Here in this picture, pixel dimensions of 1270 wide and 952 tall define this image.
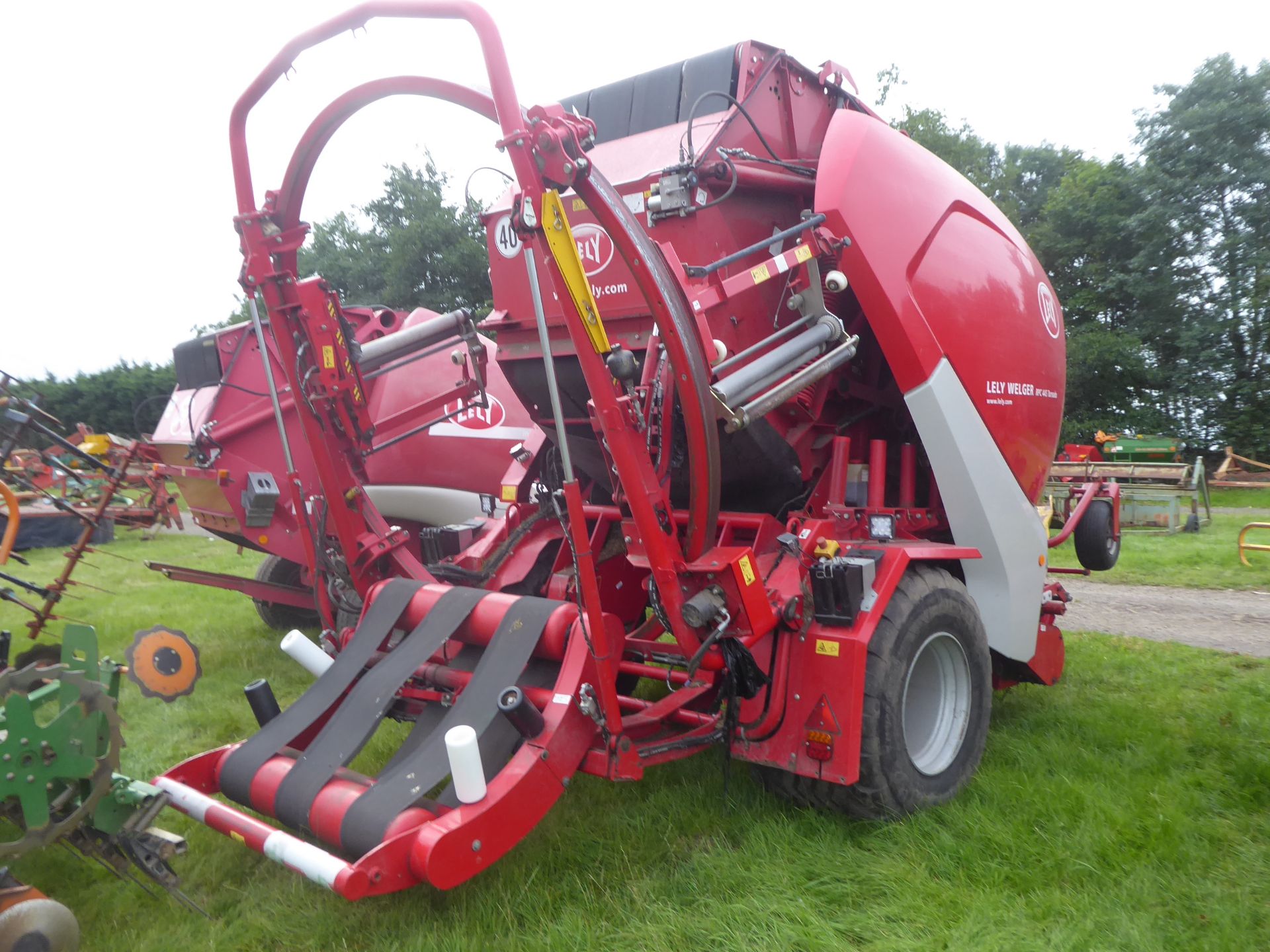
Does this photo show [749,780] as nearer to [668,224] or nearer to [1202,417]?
[668,224]

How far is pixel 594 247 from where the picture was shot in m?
3.73

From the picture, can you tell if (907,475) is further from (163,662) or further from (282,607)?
(282,607)

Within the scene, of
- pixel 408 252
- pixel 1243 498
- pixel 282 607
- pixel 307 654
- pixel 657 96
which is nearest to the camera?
pixel 307 654

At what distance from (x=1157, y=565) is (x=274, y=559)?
27.7ft

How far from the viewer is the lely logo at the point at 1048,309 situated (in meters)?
4.50

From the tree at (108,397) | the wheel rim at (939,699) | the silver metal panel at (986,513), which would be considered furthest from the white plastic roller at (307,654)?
the tree at (108,397)

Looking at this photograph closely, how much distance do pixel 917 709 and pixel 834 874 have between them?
0.90 meters

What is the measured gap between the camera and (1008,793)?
3.58m

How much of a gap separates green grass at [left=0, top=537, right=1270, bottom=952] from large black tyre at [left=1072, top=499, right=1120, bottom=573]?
106 cm

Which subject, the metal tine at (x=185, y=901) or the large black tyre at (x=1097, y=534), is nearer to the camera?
the metal tine at (x=185, y=901)

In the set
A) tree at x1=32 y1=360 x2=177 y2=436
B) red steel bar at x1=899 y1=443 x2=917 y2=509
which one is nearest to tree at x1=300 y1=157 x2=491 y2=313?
tree at x1=32 y1=360 x2=177 y2=436

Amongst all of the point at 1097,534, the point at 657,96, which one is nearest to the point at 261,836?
the point at 657,96

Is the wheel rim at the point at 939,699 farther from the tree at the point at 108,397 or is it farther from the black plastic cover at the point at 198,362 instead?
the tree at the point at 108,397

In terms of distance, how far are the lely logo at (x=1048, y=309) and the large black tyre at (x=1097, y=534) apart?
40.2 inches
